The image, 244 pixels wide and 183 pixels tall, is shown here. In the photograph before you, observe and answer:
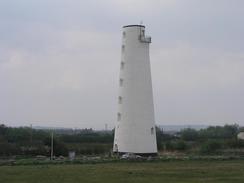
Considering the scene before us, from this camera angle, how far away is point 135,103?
37.8 m

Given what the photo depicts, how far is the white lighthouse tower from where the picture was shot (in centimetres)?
3781

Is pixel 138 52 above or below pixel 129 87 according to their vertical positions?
above

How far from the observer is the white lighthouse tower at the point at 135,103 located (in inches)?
1489

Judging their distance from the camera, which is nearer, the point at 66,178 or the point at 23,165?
the point at 66,178

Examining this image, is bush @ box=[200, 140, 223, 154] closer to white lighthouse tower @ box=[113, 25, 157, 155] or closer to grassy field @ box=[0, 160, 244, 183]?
white lighthouse tower @ box=[113, 25, 157, 155]

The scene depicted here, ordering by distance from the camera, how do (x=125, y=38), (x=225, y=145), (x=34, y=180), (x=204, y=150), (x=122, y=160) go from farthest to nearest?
(x=225, y=145) → (x=204, y=150) → (x=125, y=38) → (x=122, y=160) → (x=34, y=180)

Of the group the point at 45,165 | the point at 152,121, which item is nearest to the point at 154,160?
the point at 152,121

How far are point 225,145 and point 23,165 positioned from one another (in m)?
23.5

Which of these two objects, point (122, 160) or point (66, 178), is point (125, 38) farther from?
point (66, 178)

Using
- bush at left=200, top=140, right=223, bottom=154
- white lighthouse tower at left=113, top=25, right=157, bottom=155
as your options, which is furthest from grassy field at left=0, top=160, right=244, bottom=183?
bush at left=200, top=140, right=223, bottom=154

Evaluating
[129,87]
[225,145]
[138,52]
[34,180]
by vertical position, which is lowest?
[34,180]

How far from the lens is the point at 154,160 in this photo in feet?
112

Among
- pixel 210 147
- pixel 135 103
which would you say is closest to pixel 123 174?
pixel 135 103

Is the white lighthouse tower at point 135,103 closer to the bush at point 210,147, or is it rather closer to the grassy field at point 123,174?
the bush at point 210,147
